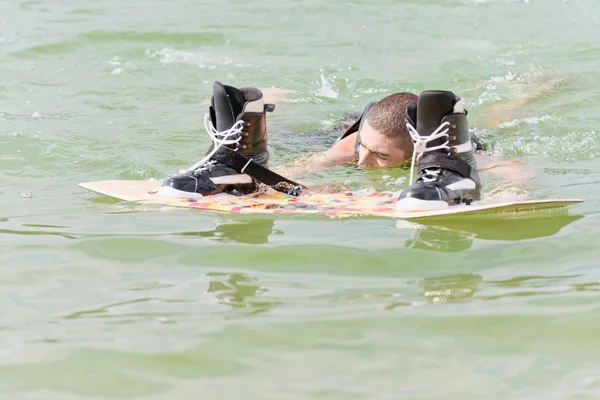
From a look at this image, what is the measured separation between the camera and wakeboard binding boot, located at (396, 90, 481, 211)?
3.77m

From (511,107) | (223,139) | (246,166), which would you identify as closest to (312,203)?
(246,166)

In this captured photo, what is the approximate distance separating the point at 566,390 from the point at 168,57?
6.77 meters

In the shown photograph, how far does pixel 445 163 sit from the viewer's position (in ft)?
12.5

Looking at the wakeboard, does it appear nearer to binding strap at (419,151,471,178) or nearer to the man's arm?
binding strap at (419,151,471,178)

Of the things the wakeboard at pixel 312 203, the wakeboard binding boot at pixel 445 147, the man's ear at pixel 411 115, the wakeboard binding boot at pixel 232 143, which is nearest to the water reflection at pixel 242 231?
the wakeboard at pixel 312 203

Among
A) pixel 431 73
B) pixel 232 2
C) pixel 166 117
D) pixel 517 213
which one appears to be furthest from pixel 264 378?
pixel 232 2

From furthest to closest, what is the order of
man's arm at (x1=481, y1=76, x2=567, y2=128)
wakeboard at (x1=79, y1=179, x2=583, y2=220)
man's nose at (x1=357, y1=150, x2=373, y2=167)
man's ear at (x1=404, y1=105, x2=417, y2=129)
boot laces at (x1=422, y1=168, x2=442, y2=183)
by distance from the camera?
man's arm at (x1=481, y1=76, x2=567, y2=128) < man's nose at (x1=357, y1=150, x2=373, y2=167) < man's ear at (x1=404, y1=105, x2=417, y2=129) < boot laces at (x1=422, y1=168, x2=442, y2=183) < wakeboard at (x1=79, y1=179, x2=583, y2=220)

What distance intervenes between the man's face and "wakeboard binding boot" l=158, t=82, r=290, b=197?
98 cm

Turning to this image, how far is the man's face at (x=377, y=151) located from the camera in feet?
16.1

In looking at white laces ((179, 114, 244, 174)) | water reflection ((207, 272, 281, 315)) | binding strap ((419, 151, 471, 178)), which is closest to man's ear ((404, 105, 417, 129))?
binding strap ((419, 151, 471, 178))

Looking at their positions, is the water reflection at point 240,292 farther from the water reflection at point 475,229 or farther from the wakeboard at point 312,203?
the wakeboard at point 312,203

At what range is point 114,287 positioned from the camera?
2867mm

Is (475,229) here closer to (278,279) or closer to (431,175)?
(431,175)

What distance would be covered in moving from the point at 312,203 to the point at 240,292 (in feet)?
4.06
